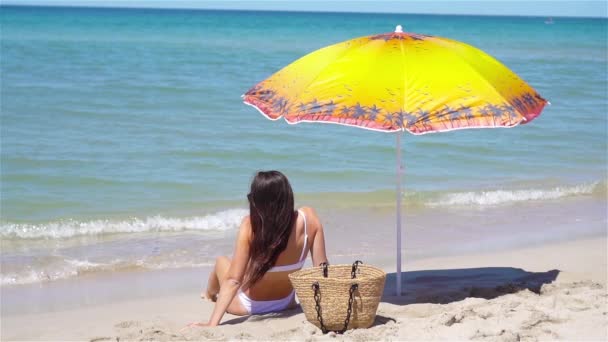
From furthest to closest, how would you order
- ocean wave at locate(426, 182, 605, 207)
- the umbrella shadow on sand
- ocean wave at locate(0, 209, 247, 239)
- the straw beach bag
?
ocean wave at locate(426, 182, 605, 207) → ocean wave at locate(0, 209, 247, 239) → the umbrella shadow on sand → the straw beach bag

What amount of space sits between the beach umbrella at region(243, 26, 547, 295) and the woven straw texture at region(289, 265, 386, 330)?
0.84 m

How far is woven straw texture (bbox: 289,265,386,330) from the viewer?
13.6ft

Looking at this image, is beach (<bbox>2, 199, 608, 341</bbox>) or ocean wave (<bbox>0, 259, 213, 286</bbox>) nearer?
beach (<bbox>2, 199, 608, 341</bbox>)

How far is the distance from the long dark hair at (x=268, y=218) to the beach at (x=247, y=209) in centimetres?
39

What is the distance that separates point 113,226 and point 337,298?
3.77 metres

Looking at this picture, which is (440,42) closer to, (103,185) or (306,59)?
(306,59)

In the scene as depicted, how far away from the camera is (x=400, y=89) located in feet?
15.1

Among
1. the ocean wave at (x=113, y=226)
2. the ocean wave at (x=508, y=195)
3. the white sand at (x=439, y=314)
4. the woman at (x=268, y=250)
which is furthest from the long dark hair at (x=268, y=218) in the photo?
the ocean wave at (x=508, y=195)

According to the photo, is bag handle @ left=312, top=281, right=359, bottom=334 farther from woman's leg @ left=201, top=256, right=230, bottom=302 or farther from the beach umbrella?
the beach umbrella

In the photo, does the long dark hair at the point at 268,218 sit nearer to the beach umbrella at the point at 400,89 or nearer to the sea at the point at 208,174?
the beach umbrella at the point at 400,89

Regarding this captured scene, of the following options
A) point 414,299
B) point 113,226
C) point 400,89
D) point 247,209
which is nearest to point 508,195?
point 247,209

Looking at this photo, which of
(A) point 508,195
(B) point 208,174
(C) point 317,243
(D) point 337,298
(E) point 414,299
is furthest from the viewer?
(B) point 208,174

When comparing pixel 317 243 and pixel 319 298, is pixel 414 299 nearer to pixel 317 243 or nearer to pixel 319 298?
pixel 317 243

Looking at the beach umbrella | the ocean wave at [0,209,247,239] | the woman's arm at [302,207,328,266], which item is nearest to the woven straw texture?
the woman's arm at [302,207,328,266]
